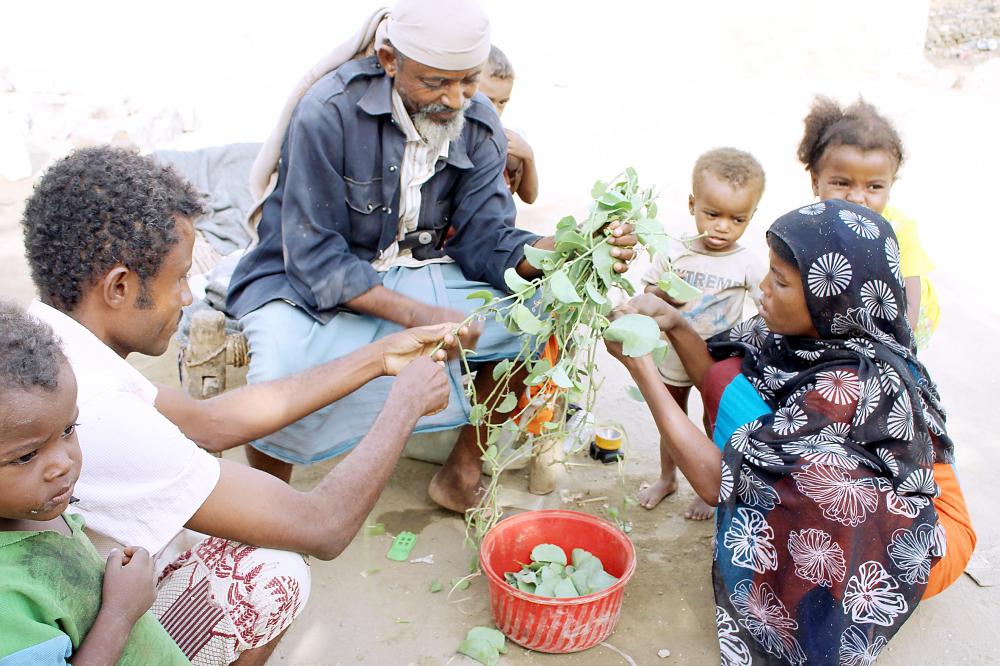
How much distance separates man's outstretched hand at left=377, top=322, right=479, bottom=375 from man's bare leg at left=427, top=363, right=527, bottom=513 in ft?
1.92

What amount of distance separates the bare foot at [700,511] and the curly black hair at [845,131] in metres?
1.42

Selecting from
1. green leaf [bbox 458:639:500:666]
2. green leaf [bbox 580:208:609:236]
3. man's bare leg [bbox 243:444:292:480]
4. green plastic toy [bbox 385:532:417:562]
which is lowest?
green plastic toy [bbox 385:532:417:562]

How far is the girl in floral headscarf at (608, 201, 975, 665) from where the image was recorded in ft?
7.70

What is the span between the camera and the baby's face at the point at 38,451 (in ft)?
4.40

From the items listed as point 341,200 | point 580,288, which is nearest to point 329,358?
point 341,200

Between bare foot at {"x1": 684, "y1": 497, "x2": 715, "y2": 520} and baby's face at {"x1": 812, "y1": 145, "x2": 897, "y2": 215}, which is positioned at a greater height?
baby's face at {"x1": 812, "y1": 145, "x2": 897, "y2": 215}

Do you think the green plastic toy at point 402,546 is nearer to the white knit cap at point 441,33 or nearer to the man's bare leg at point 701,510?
the man's bare leg at point 701,510

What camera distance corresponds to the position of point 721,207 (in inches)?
122

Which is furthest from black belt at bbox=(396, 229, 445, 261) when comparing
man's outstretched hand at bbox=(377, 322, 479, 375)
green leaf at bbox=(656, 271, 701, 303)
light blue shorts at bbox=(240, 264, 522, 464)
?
green leaf at bbox=(656, 271, 701, 303)

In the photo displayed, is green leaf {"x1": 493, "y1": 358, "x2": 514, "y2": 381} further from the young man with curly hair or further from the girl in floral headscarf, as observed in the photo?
the young man with curly hair

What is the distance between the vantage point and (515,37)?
1446cm

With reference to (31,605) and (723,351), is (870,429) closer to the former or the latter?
(723,351)

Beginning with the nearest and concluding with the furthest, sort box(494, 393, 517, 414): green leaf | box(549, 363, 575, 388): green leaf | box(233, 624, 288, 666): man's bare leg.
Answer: box(233, 624, 288, 666): man's bare leg, box(549, 363, 575, 388): green leaf, box(494, 393, 517, 414): green leaf

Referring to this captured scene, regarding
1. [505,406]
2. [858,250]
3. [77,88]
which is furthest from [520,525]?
[77,88]
